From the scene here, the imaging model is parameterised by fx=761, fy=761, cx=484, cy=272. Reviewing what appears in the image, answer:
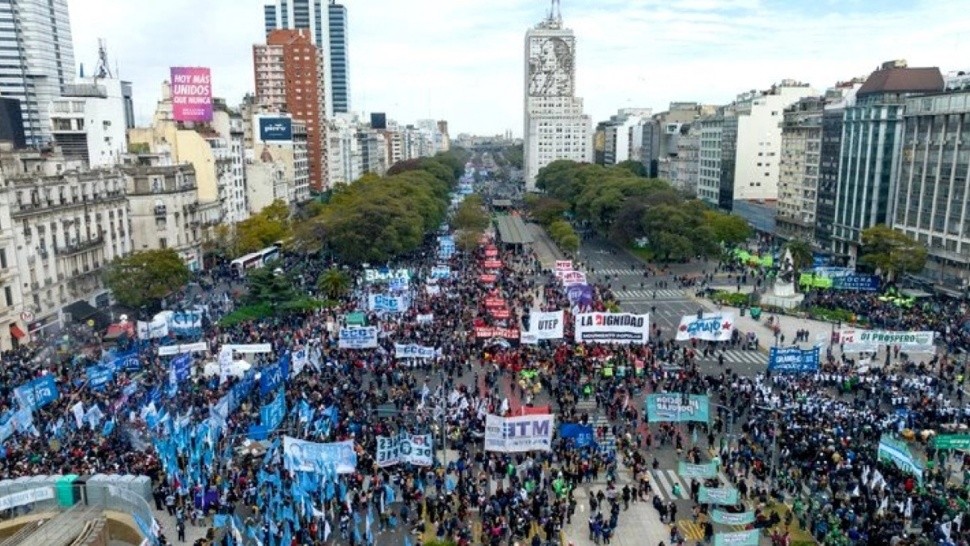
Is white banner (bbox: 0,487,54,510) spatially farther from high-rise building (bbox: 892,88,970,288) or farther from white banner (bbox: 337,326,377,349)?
high-rise building (bbox: 892,88,970,288)

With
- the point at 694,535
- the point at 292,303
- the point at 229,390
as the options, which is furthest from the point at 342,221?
the point at 694,535

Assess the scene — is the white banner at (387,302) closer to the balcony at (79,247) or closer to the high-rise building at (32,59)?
the balcony at (79,247)

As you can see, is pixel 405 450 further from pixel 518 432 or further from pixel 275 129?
pixel 275 129

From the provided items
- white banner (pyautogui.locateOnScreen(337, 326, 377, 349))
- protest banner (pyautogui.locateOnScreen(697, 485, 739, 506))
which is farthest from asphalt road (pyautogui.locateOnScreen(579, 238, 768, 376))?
white banner (pyautogui.locateOnScreen(337, 326, 377, 349))

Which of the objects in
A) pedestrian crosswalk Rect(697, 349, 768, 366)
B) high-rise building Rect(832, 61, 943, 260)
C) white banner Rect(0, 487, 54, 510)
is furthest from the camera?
high-rise building Rect(832, 61, 943, 260)

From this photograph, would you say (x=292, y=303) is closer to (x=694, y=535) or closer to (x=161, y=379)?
(x=161, y=379)

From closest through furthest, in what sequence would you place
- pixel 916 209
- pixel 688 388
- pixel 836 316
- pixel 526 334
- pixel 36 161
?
pixel 688 388
pixel 526 334
pixel 836 316
pixel 36 161
pixel 916 209

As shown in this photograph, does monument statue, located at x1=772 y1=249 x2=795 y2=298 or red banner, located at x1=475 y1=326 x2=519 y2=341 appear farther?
monument statue, located at x1=772 y1=249 x2=795 y2=298
